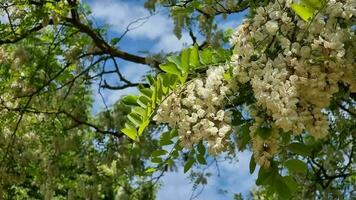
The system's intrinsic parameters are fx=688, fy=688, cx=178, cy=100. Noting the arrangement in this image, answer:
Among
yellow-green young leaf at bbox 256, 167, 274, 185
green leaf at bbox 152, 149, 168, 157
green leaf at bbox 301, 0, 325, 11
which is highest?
green leaf at bbox 301, 0, 325, 11

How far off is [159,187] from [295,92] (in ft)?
37.2

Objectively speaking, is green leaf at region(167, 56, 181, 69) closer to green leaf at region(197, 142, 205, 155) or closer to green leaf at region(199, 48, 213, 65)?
green leaf at region(199, 48, 213, 65)

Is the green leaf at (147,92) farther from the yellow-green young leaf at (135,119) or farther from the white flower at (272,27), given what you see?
the white flower at (272,27)

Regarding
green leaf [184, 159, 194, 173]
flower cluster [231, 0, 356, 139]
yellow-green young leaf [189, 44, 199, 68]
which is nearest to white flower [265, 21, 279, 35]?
flower cluster [231, 0, 356, 139]

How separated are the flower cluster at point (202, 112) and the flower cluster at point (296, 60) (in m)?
0.08

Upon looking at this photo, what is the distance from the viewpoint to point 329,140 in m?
5.73

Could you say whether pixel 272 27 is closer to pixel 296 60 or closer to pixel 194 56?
pixel 296 60

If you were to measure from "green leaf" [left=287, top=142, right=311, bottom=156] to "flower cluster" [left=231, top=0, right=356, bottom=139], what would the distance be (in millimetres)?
244

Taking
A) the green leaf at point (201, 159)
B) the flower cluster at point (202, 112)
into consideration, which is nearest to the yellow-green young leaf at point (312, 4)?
the flower cluster at point (202, 112)

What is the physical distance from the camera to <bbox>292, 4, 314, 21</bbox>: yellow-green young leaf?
1981 millimetres

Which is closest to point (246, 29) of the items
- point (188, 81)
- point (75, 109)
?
point (188, 81)

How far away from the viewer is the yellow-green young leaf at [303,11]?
1.98 metres

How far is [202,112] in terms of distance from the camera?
2049 millimetres

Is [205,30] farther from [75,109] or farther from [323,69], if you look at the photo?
[323,69]
